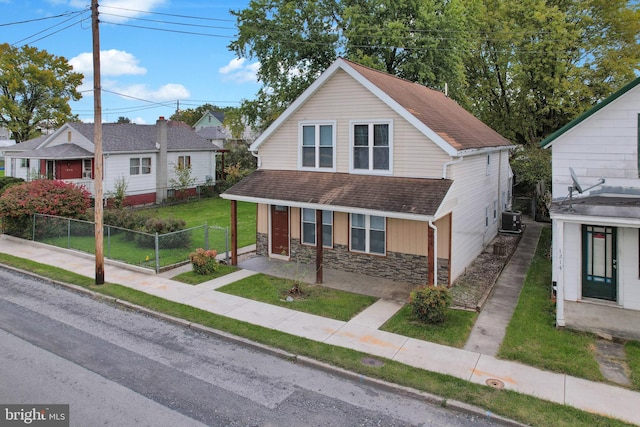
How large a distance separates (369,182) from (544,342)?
703 centimetres

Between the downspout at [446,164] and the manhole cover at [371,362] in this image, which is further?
the downspout at [446,164]

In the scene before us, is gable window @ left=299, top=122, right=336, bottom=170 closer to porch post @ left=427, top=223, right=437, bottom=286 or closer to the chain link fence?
the chain link fence

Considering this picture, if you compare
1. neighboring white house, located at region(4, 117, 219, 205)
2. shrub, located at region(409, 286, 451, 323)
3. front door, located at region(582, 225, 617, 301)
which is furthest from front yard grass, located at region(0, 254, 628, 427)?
neighboring white house, located at region(4, 117, 219, 205)

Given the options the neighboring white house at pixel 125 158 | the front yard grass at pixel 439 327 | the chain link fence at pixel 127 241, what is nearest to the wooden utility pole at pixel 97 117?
the chain link fence at pixel 127 241

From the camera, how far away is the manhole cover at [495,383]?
8828 mm

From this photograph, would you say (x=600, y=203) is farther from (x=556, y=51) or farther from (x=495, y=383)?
(x=556, y=51)

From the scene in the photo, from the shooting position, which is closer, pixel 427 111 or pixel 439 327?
pixel 439 327

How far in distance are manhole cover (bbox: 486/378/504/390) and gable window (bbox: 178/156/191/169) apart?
94.1ft

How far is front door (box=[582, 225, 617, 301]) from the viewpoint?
1284cm

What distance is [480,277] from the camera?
1591 centimetres

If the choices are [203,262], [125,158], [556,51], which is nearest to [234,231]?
[203,262]

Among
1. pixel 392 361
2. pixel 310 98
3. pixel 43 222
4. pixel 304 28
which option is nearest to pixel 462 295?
pixel 392 361

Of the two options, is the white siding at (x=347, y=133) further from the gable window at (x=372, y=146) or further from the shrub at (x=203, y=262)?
the shrub at (x=203, y=262)

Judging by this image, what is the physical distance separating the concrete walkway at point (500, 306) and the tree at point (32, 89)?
45761 millimetres
